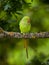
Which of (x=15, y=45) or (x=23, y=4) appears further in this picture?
(x=15, y=45)

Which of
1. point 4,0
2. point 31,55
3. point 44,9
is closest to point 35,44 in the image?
point 31,55

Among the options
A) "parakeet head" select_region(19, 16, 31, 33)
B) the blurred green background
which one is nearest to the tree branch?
"parakeet head" select_region(19, 16, 31, 33)

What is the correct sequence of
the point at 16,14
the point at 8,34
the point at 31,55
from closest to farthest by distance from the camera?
the point at 8,34, the point at 16,14, the point at 31,55

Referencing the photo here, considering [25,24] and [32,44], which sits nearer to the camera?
[25,24]

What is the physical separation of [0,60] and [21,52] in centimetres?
18

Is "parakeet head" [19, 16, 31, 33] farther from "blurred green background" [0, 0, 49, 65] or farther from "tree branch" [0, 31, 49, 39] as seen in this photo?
"blurred green background" [0, 0, 49, 65]

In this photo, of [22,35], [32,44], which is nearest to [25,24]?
[22,35]

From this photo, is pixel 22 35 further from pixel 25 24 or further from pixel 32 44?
pixel 32 44

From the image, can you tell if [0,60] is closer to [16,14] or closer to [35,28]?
[35,28]

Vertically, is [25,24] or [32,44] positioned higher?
[25,24]

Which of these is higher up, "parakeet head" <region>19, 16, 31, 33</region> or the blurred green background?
"parakeet head" <region>19, 16, 31, 33</region>

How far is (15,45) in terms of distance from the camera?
6.82 ft

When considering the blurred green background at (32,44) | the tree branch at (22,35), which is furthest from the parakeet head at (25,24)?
the blurred green background at (32,44)

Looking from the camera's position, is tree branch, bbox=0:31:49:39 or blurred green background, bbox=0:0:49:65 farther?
blurred green background, bbox=0:0:49:65
